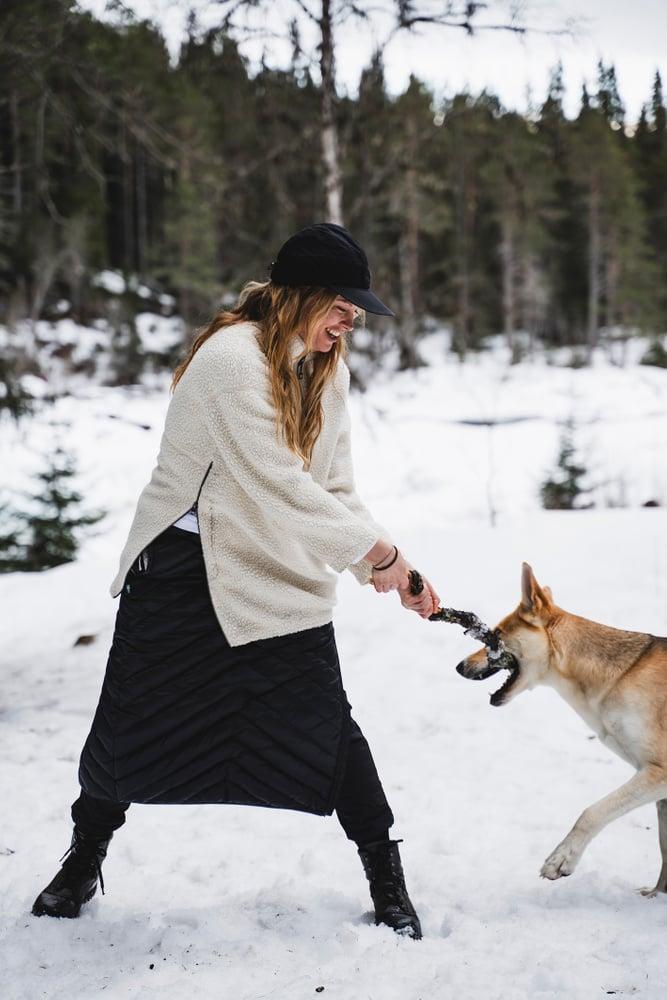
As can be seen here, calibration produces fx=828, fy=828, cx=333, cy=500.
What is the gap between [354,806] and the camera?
9.07 feet

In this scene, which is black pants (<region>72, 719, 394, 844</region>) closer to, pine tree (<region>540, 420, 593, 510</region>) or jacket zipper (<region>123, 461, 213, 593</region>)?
jacket zipper (<region>123, 461, 213, 593</region>)

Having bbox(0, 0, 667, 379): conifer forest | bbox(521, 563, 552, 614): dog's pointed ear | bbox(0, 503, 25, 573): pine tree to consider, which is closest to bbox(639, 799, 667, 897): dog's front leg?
bbox(521, 563, 552, 614): dog's pointed ear

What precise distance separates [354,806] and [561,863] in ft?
2.70

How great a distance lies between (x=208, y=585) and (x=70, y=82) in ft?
17.5

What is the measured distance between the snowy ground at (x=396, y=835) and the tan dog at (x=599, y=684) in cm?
31

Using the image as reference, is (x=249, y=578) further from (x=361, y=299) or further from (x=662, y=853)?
(x=662, y=853)

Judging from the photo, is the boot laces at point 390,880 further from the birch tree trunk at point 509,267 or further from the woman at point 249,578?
the birch tree trunk at point 509,267

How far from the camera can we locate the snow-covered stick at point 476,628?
2613 mm

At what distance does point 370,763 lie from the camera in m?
2.80

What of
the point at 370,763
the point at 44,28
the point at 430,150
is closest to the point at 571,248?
the point at 430,150

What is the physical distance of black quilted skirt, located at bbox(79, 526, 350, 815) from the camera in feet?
8.45

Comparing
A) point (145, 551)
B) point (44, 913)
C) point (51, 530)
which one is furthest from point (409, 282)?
point (44, 913)

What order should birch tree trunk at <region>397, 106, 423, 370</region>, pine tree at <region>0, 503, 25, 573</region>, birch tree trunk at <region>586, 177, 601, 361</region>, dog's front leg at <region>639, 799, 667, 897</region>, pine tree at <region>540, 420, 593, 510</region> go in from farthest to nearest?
birch tree trunk at <region>586, 177, 601, 361</region> → birch tree trunk at <region>397, 106, 423, 370</region> → pine tree at <region>540, 420, 593, 510</region> → pine tree at <region>0, 503, 25, 573</region> → dog's front leg at <region>639, 799, 667, 897</region>

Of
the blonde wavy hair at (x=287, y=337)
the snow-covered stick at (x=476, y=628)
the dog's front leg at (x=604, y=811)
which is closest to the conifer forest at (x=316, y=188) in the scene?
the blonde wavy hair at (x=287, y=337)
